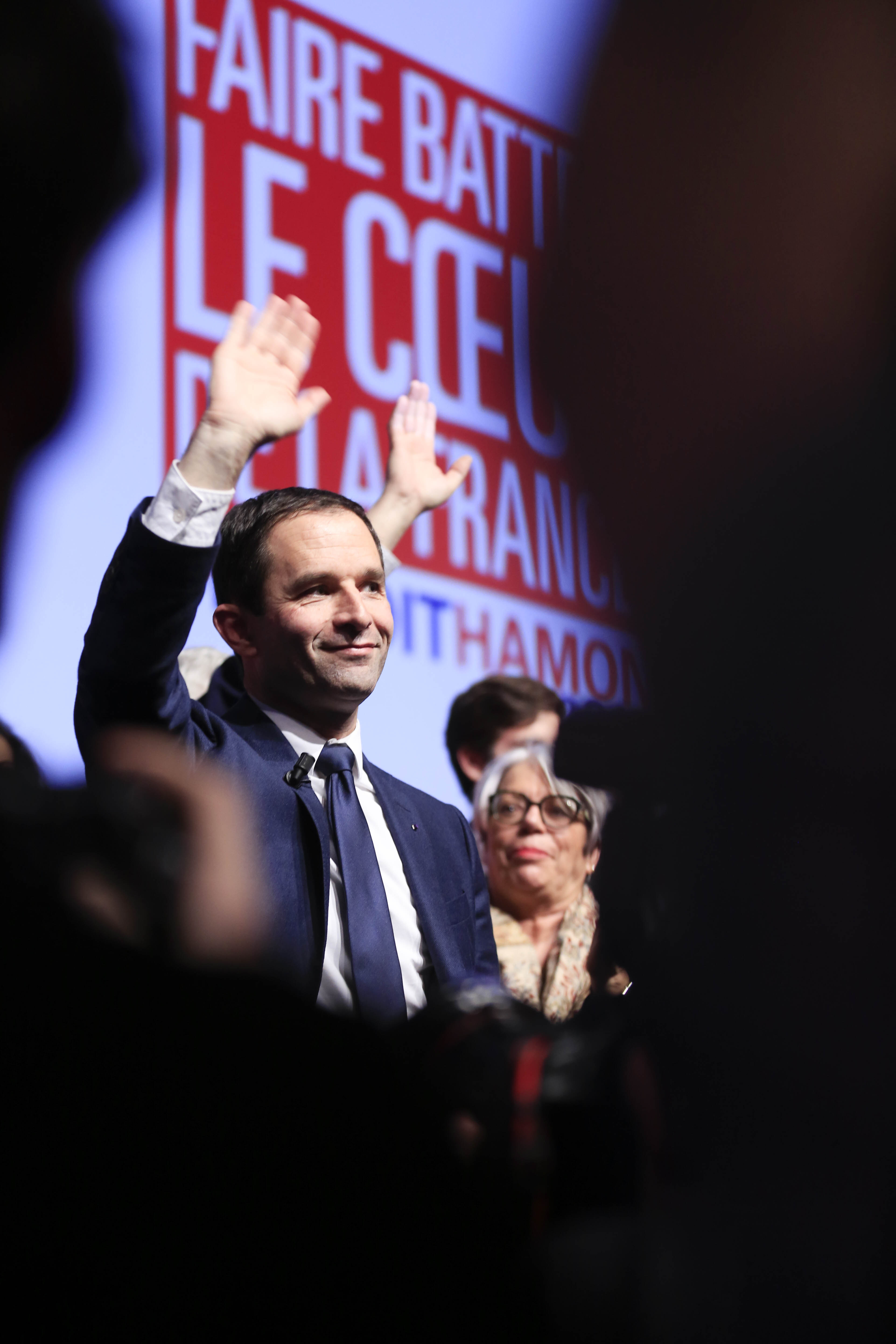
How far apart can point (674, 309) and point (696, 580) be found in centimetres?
30

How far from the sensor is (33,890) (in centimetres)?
65

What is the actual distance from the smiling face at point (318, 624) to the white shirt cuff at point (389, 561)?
17cm

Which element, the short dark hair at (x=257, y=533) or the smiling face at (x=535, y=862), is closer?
the short dark hair at (x=257, y=533)

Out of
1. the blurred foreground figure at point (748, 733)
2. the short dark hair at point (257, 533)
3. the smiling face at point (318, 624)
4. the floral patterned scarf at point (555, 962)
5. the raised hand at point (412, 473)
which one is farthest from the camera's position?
the raised hand at point (412, 473)

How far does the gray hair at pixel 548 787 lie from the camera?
226 centimetres

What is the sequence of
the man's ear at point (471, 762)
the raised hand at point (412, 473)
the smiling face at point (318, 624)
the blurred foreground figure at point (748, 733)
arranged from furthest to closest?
the man's ear at point (471, 762) < the raised hand at point (412, 473) < the smiling face at point (318, 624) < the blurred foreground figure at point (748, 733)

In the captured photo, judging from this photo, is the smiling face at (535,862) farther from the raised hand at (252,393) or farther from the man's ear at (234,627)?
the raised hand at (252,393)

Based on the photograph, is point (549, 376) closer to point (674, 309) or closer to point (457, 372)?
point (674, 309)

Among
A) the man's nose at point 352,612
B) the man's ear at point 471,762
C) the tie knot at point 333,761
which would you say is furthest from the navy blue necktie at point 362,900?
the man's ear at point 471,762

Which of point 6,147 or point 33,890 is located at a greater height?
point 6,147

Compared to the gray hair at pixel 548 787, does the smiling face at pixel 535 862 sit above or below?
below

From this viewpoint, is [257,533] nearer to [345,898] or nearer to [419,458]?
[419,458]

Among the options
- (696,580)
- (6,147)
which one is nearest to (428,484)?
(6,147)

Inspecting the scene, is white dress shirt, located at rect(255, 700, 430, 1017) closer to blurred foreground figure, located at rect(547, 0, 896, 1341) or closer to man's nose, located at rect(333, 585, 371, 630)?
man's nose, located at rect(333, 585, 371, 630)
